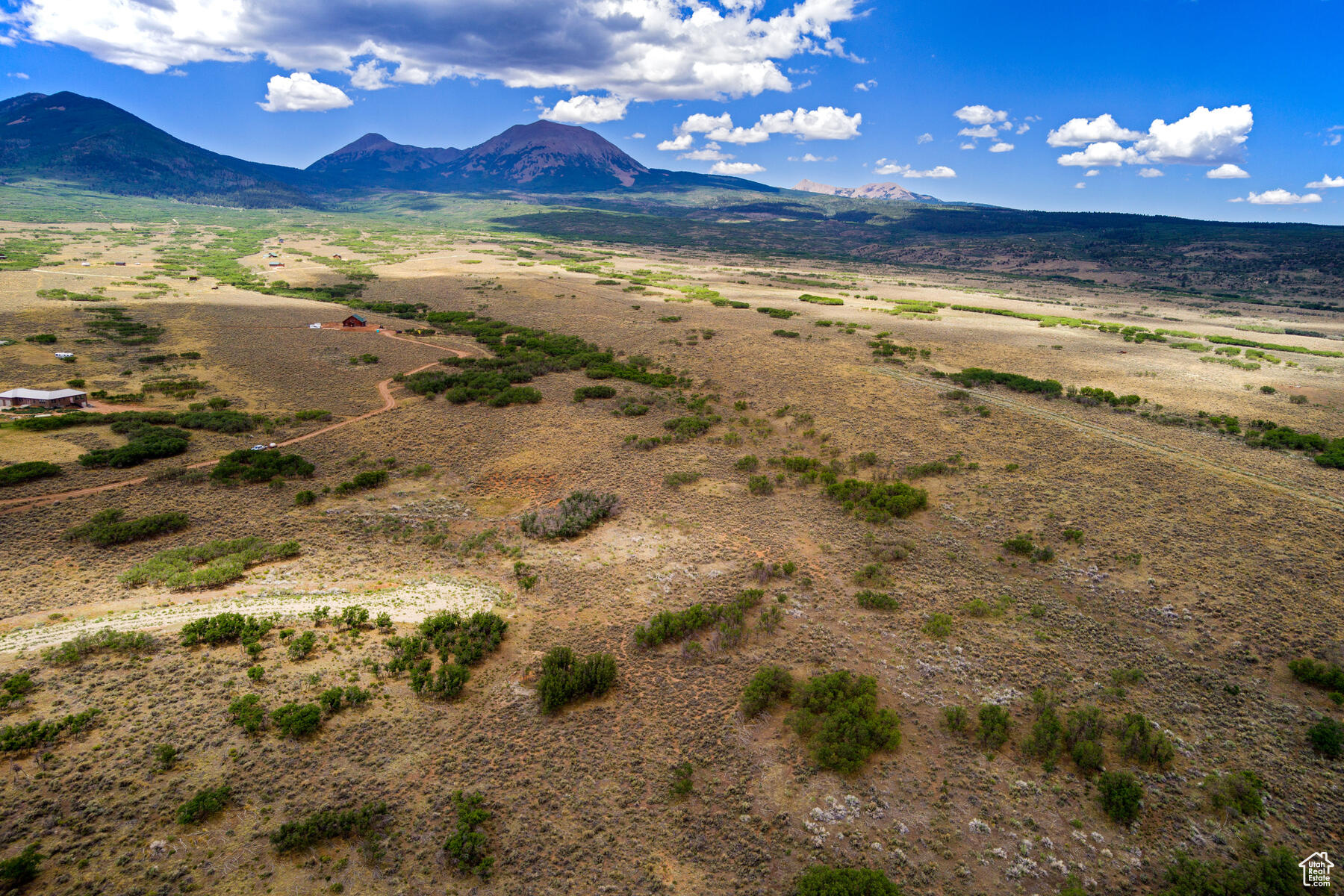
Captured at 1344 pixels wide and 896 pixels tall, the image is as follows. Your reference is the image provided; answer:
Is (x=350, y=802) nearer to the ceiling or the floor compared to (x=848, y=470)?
nearer to the floor

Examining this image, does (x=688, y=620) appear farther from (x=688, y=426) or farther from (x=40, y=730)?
(x=688, y=426)

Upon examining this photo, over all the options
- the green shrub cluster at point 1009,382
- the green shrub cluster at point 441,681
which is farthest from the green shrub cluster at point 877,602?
the green shrub cluster at point 1009,382

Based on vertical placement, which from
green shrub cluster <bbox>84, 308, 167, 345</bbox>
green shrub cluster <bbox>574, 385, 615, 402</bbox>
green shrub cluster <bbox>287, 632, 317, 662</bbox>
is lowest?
green shrub cluster <bbox>287, 632, 317, 662</bbox>

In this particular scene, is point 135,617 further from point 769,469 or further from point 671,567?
point 769,469

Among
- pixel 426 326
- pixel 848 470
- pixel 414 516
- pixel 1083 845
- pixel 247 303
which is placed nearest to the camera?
pixel 1083 845

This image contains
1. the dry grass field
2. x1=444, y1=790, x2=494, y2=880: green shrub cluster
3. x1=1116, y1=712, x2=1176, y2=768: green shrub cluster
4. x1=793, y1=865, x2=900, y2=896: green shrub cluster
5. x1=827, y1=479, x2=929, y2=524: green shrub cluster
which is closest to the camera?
x1=793, y1=865, x2=900, y2=896: green shrub cluster

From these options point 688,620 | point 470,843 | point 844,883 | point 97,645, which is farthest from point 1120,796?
point 97,645

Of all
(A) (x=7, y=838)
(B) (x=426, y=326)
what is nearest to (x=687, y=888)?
(A) (x=7, y=838)

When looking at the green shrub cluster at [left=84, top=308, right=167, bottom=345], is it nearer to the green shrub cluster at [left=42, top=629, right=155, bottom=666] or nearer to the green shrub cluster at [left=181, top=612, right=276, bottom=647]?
the green shrub cluster at [left=42, top=629, right=155, bottom=666]

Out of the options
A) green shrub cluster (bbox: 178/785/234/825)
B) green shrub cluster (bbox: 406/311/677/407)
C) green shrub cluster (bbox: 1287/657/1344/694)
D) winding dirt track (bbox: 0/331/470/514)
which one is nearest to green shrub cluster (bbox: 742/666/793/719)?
green shrub cluster (bbox: 178/785/234/825)
